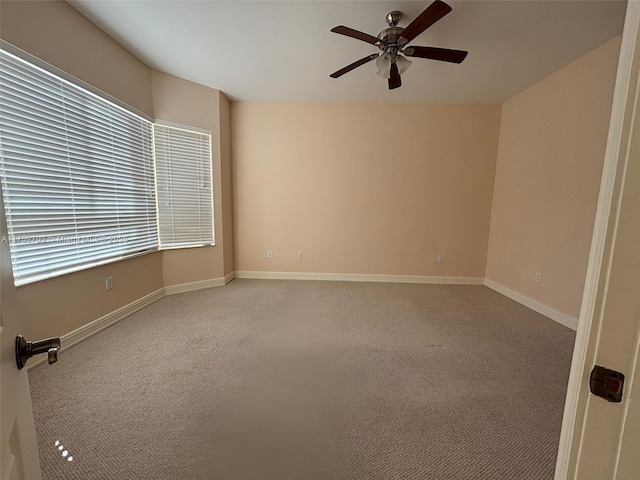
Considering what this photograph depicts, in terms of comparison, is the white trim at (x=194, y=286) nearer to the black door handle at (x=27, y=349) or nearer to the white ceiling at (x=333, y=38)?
the white ceiling at (x=333, y=38)

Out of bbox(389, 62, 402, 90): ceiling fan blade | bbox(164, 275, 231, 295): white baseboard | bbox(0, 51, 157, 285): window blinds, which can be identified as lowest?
bbox(164, 275, 231, 295): white baseboard

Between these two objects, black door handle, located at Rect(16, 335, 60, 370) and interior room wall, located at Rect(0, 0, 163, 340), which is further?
interior room wall, located at Rect(0, 0, 163, 340)

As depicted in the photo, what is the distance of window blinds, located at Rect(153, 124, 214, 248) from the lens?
3283 mm

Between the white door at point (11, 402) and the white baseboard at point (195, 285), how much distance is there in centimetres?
312

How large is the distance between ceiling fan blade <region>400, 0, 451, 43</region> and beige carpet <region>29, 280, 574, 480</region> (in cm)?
250

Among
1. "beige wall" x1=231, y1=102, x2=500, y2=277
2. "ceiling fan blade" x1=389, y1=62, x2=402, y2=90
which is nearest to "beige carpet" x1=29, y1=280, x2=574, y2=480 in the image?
"beige wall" x1=231, y1=102, x2=500, y2=277

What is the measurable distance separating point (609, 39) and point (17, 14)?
475cm

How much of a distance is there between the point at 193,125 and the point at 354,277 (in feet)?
10.6

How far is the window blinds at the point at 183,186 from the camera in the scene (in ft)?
10.8

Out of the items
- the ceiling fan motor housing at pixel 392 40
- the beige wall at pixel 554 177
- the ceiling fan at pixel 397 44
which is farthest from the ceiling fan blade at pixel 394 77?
the beige wall at pixel 554 177

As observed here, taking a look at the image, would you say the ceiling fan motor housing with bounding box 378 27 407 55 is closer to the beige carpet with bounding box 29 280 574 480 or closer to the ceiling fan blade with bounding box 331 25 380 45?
the ceiling fan blade with bounding box 331 25 380 45

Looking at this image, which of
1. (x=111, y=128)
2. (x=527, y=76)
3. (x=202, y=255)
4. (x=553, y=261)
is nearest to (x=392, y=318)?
(x=553, y=261)

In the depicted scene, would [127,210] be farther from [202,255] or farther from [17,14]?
[17,14]

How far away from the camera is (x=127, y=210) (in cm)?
282
